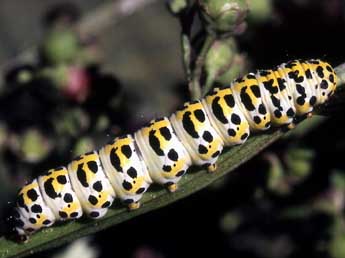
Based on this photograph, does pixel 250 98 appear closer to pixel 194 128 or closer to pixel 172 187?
pixel 194 128

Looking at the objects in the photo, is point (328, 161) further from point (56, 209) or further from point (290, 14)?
point (56, 209)

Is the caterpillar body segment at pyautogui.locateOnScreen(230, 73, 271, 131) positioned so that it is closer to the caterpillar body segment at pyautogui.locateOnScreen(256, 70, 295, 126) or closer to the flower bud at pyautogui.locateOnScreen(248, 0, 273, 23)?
the caterpillar body segment at pyautogui.locateOnScreen(256, 70, 295, 126)

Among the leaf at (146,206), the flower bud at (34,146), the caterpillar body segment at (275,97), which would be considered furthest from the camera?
the flower bud at (34,146)

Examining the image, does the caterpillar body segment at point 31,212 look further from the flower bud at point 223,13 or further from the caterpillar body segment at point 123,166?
the flower bud at point 223,13

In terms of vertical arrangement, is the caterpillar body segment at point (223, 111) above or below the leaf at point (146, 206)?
above

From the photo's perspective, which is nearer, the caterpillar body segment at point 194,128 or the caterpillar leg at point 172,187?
the caterpillar leg at point 172,187

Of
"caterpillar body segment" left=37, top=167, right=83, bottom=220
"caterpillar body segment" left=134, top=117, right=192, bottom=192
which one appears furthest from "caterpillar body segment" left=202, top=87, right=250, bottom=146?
"caterpillar body segment" left=37, top=167, right=83, bottom=220

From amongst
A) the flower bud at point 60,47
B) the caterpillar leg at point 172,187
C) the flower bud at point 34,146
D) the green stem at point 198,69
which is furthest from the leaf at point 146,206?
the flower bud at point 60,47

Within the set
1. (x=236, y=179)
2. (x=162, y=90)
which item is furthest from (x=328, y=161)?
(x=162, y=90)
